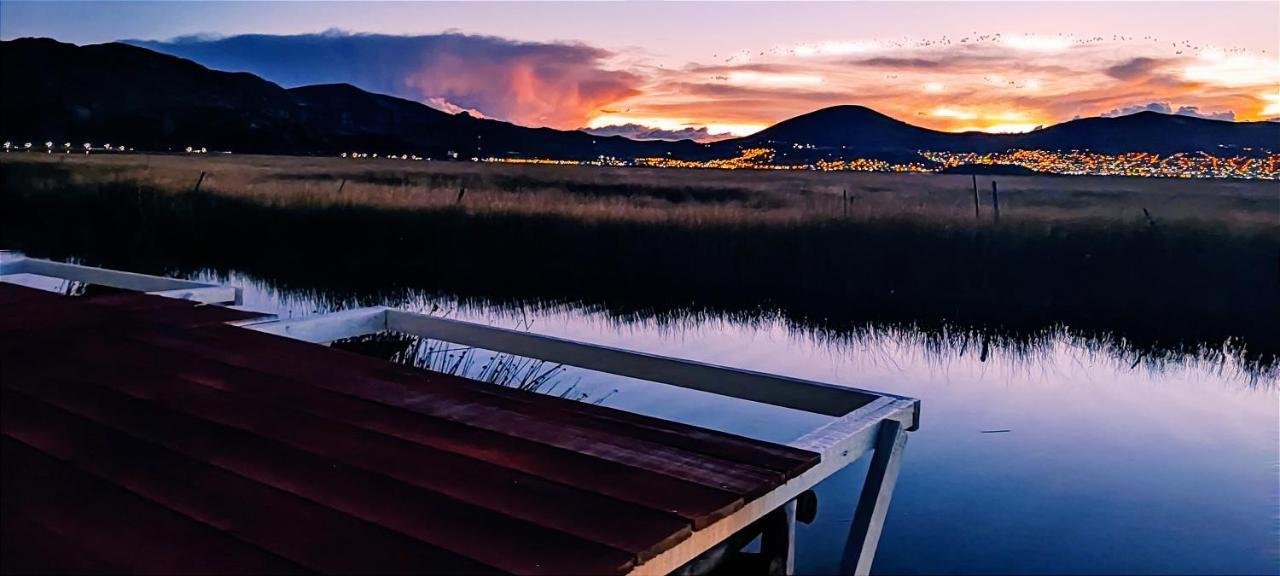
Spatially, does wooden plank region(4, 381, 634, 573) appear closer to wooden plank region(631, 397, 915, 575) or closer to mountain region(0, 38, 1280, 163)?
wooden plank region(631, 397, 915, 575)

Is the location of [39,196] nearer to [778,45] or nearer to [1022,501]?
[778,45]

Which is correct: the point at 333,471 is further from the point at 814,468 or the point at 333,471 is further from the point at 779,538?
the point at 779,538

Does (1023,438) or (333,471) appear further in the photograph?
(1023,438)

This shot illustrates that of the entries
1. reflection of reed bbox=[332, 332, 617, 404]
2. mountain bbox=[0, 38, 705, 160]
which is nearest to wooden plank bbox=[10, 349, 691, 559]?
reflection of reed bbox=[332, 332, 617, 404]

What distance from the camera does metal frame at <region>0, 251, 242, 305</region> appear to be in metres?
5.45

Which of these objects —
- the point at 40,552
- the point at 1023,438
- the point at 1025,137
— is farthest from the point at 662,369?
the point at 1025,137

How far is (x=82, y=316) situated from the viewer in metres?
4.60

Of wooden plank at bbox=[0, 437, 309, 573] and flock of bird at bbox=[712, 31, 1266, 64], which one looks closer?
wooden plank at bbox=[0, 437, 309, 573]

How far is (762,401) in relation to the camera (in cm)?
353

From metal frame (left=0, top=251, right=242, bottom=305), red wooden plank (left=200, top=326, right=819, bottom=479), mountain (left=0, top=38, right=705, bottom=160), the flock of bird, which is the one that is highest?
mountain (left=0, top=38, right=705, bottom=160)

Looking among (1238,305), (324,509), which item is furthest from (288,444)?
(1238,305)

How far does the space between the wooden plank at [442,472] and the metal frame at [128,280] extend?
7.43 ft

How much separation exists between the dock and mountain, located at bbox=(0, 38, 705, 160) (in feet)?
130

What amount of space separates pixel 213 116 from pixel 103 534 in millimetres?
56721
